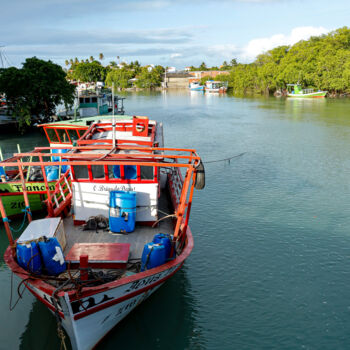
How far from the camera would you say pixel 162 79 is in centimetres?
17762

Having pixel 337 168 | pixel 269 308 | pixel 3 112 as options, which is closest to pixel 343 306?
pixel 269 308

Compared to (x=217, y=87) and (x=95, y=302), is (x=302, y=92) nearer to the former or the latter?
(x=217, y=87)

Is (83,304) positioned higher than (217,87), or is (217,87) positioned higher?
(217,87)

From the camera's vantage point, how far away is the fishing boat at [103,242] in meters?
8.97

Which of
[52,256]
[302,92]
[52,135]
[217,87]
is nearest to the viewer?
[52,256]

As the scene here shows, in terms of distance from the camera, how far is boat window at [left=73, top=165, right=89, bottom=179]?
1255 cm

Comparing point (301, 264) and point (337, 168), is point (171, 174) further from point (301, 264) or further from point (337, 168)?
point (337, 168)

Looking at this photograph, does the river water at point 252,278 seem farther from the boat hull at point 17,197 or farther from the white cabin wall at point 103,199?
the white cabin wall at point 103,199

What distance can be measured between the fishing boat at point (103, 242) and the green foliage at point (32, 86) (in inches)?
1202

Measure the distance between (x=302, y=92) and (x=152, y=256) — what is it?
317ft

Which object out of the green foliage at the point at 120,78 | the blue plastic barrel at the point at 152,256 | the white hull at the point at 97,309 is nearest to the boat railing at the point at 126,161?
the blue plastic barrel at the point at 152,256

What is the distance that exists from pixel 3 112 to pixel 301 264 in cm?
4665

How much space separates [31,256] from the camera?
9.44m

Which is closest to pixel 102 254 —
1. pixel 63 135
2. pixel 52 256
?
pixel 52 256
